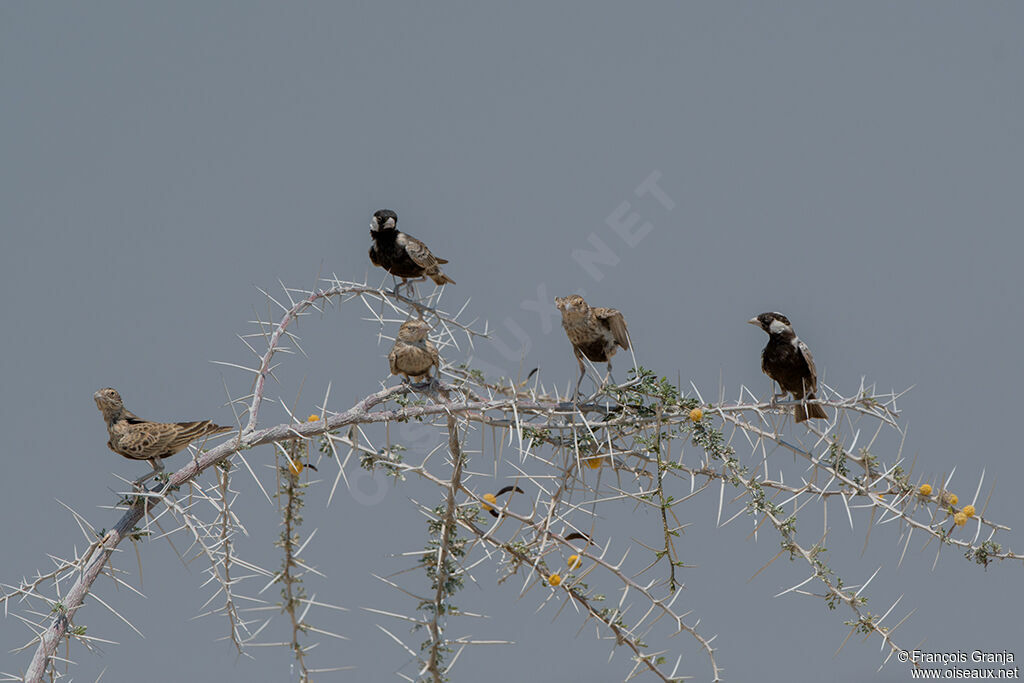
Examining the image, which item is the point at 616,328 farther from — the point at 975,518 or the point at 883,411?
the point at 975,518

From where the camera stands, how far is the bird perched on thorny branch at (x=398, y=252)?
5.89m

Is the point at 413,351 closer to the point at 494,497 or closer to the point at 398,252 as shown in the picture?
the point at 494,497

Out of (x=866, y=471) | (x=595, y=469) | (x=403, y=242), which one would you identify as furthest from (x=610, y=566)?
(x=403, y=242)

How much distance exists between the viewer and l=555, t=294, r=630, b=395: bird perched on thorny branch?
172 inches

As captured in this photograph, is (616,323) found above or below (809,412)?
below

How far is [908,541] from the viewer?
4.09m

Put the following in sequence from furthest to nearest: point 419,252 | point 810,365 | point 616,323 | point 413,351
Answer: point 419,252
point 810,365
point 413,351
point 616,323

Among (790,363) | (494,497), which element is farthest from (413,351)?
(790,363)

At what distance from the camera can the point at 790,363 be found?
4.81 m

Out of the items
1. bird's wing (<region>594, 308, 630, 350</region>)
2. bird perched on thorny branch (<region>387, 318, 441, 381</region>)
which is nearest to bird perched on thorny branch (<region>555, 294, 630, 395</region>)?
bird's wing (<region>594, 308, 630, 350</region>)

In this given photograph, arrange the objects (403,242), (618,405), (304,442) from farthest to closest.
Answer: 1. (403,242)
2. (304,442)
3. (618,405)

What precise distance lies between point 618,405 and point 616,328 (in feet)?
1.15

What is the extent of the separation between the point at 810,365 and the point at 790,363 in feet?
0.32

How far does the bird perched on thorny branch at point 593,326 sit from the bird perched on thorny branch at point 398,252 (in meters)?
1.64
